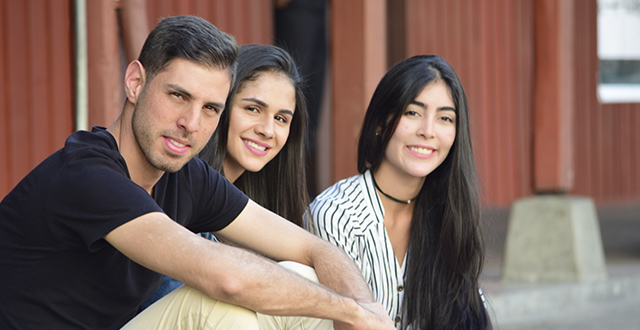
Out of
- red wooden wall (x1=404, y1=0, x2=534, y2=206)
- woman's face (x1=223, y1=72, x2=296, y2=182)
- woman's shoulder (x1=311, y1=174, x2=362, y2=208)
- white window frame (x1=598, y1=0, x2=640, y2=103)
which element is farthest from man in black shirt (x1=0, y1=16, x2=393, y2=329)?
white window frame (x1=598, y1=0, x2=640, y2=103)

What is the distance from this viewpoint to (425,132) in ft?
10.6

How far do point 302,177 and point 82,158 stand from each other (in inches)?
46.4

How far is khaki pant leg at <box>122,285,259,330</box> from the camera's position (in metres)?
2.38

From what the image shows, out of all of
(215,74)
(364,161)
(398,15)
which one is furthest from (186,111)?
(398,15)

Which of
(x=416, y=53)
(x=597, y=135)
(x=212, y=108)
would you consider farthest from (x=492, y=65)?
(x=212, y=108)

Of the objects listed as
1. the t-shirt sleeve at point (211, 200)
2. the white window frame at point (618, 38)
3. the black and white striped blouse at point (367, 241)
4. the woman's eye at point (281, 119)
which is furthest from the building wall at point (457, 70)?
the t-shirt sleeve at point (211, 200)

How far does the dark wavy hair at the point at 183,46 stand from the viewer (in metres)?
2.45

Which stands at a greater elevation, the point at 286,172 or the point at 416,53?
the point at 416,53

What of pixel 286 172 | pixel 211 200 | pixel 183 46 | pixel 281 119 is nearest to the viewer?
pixel 183 46

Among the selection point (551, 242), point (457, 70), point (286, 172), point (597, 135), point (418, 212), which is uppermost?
point (457, 70)

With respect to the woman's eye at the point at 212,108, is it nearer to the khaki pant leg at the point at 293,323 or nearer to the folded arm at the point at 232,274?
the folded arm at the point at 232,274

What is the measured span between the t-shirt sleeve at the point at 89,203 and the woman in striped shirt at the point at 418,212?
1165mm

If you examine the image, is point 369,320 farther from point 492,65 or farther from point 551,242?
point 492,65

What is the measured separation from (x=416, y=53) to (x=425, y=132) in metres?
3.14
